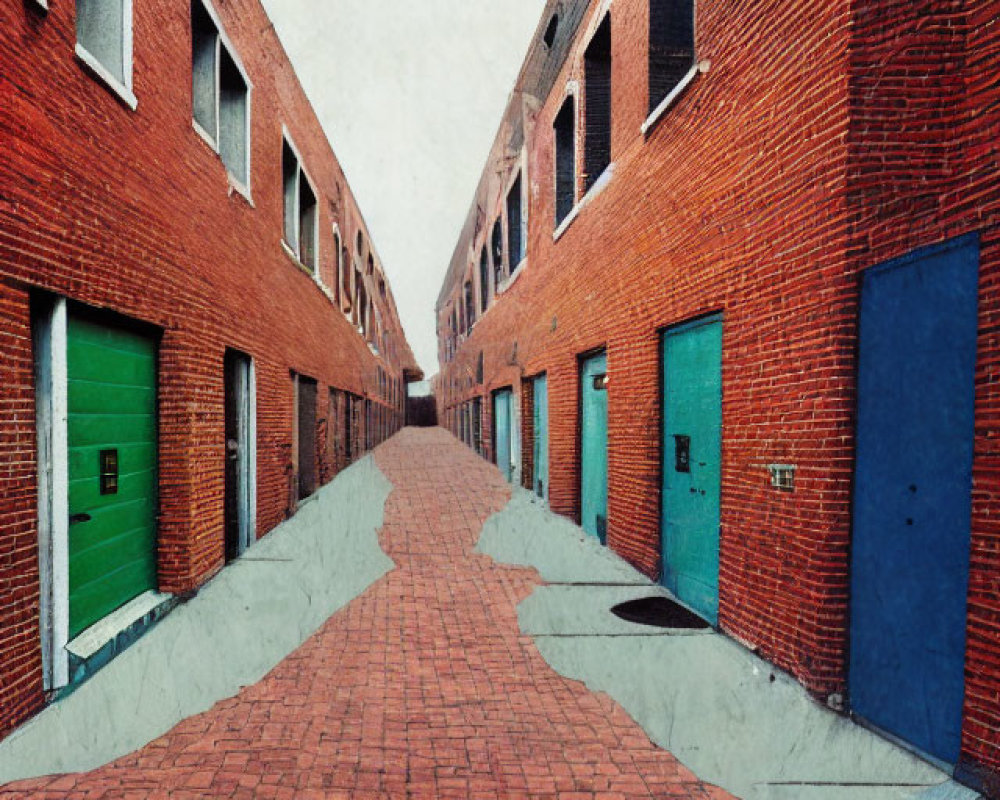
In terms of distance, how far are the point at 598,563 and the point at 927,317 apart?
4623mm

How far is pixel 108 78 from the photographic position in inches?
166

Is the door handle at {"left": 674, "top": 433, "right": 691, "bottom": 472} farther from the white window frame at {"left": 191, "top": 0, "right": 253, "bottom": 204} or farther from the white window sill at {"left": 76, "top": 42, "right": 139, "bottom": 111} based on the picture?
the white window frame at {"left": 191, "top": 0, "right": 253, "bottom": 204}

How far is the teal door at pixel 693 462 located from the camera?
4.98 meters

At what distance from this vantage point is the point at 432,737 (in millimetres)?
3293

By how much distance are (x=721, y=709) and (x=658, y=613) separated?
61.5 inches

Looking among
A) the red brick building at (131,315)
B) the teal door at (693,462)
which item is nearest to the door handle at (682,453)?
the teal door at (693,462)

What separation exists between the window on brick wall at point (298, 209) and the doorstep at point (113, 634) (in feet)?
21.7

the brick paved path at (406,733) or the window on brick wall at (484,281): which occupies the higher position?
the window on brick wall at (484,281)

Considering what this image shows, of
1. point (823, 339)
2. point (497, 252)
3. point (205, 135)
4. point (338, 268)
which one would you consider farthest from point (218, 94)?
point (497, 252)

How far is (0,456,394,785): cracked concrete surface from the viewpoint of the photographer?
3207mm

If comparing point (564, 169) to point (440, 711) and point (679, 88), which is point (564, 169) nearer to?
point (679, 88)

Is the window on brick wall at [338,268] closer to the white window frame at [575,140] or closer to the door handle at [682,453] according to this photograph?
the white window frame at [575,140]

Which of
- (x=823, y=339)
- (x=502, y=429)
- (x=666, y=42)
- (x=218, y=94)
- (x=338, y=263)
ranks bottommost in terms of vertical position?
(x=502, y=429)

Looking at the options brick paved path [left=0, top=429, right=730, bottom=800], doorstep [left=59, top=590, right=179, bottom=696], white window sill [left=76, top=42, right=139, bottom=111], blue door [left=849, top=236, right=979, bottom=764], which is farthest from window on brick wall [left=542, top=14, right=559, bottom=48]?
doorstep [left=59, top=590, right=179, bottom=696]
